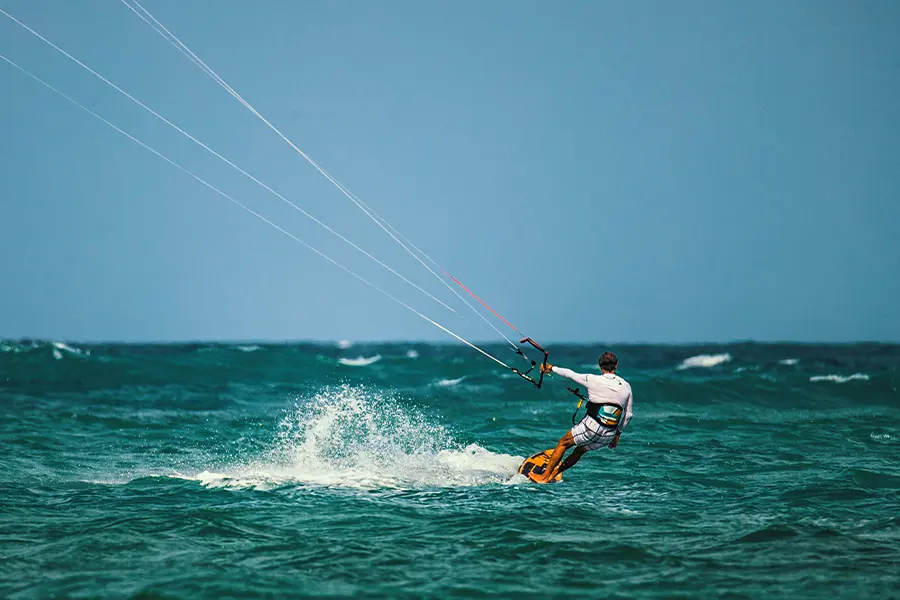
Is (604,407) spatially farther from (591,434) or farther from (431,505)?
(431,505)

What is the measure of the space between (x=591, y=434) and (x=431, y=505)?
7.80ft

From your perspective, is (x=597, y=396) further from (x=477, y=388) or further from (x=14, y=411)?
(x=477, y=388)

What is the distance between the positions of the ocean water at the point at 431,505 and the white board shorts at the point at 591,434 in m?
0.68

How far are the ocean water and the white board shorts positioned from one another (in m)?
0.68

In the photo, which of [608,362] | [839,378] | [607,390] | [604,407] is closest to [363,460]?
[604,407]

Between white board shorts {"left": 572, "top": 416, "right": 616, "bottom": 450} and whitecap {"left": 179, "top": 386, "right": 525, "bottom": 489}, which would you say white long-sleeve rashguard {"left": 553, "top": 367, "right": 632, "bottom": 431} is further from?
whitecap {"left": 179, "top": 386, "right": 525, "bottom": 489}

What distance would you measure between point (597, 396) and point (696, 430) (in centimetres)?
818

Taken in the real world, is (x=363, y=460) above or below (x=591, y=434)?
below

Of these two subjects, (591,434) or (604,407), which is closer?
(604,407)

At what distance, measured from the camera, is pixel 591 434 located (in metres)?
10.9

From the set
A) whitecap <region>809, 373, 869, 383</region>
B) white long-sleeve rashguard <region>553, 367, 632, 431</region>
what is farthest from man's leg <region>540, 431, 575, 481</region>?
whitecap <region>809, 373, 869, 383</region>

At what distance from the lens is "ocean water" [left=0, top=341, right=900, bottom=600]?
7262 millimetres

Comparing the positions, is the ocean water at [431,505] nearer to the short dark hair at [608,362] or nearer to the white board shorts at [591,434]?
the white board shorts at [591,434]

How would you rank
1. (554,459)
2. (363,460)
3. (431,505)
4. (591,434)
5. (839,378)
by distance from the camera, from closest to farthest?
(431,505)
(591,434)
(554,459)
(363,460)
(839,378)
